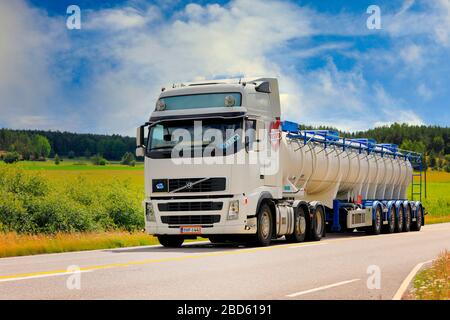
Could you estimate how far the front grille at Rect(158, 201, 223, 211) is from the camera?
64.8 feet

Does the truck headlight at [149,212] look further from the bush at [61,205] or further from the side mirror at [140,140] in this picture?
the bush at [61,205]

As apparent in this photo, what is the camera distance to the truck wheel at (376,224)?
30.4m

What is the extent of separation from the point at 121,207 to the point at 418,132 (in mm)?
143719

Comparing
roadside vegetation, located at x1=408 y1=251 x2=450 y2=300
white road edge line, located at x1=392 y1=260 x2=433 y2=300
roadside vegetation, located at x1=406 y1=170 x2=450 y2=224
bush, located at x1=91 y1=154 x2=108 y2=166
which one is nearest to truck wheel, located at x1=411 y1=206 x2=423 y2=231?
roadside vegetation, located at x1=406 y1=170 x2=450 y2=224

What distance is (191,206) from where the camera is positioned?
19.9 m

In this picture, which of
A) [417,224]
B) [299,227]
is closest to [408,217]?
[417,224]

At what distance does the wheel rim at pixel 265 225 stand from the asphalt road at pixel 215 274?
55.7 inches

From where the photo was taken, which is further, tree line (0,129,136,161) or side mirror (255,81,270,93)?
tree line (0,129,136,161)

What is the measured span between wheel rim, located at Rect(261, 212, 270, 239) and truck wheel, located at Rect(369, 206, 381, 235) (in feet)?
34.4

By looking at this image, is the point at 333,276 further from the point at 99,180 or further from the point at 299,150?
the point at 99,180

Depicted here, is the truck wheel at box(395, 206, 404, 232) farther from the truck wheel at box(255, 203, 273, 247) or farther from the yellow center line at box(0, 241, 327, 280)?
the truck wheel at box(255, 203, 273, 247)

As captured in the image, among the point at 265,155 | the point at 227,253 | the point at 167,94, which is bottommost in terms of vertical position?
the point at 227,253

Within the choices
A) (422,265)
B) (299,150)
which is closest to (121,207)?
(299,150)

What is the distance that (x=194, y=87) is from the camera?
20594mm
